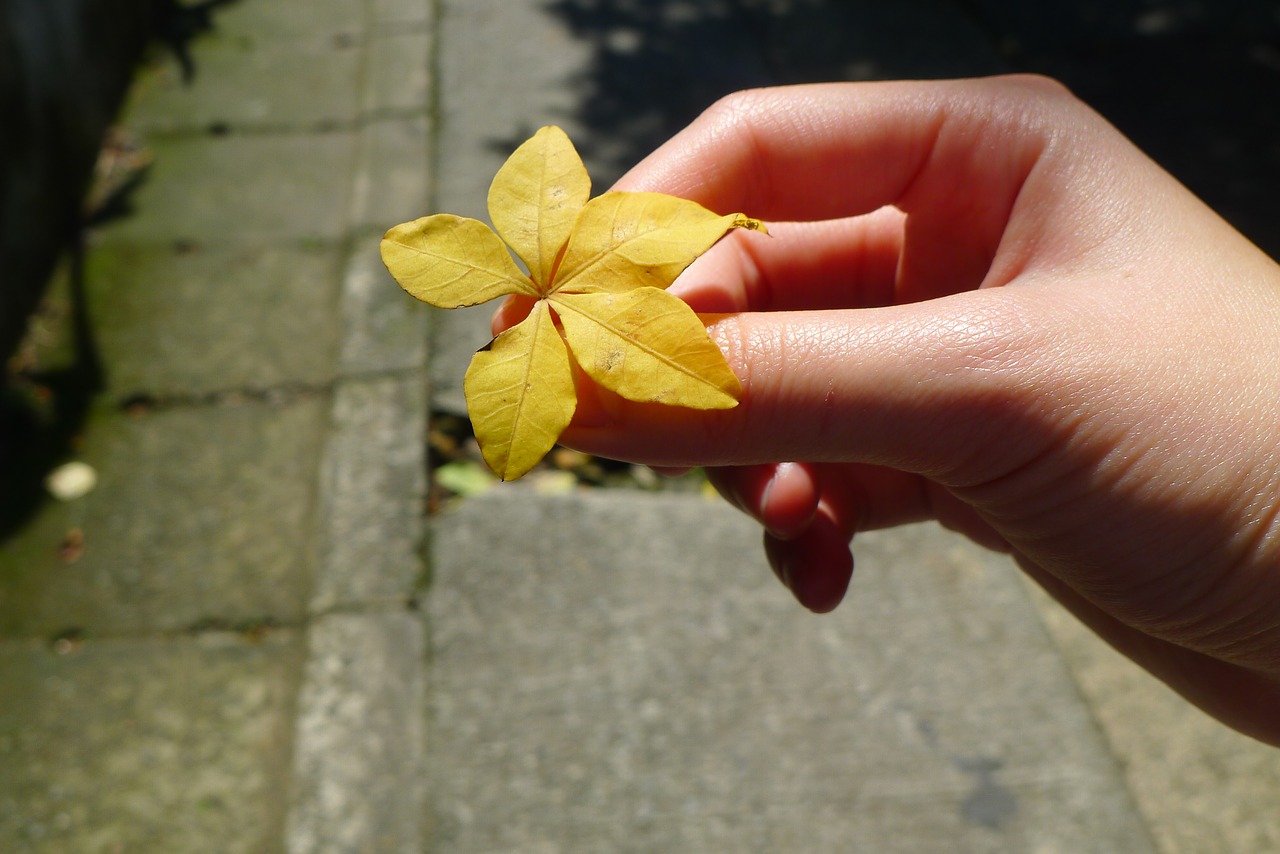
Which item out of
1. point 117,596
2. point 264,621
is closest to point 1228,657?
point 264,621

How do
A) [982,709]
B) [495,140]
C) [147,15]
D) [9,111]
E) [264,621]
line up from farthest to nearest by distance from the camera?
[147,15], [495,140], [9,111], [264,621], [982,709]

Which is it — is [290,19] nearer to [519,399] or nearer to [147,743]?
[147,743]

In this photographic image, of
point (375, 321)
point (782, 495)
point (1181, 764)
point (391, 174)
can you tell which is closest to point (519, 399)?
point (782, 495)

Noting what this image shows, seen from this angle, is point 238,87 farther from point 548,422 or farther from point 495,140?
point 548,422

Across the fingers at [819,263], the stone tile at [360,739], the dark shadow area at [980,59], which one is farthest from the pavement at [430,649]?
the fingers at [819,263]

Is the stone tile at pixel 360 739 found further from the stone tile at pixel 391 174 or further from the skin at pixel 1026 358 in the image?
the stone tile at pixel 391 174
